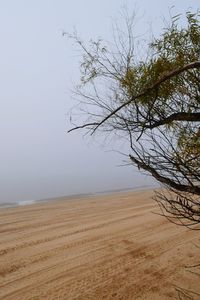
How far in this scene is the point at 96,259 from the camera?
30.9 ft

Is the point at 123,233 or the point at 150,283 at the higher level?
the point at 123,233

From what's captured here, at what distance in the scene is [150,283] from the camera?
7.71 meters

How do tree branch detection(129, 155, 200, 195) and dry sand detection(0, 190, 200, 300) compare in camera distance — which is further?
dry sand detection(0, 190, 200, 300)

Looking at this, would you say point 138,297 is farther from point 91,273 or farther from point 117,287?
point 91,273

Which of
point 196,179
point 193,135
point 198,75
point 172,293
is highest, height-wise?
point 198,75

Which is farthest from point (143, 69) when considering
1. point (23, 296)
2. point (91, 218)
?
point (91, 218)

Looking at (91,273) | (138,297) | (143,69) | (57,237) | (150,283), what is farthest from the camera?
(57,237)

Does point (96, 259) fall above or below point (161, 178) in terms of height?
below

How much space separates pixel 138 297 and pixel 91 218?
927cm

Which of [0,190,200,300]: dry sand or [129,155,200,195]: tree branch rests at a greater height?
[129,155,200,195]: tree branch

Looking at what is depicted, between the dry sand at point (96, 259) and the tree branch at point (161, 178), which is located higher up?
the tree branch at point (161, 178)

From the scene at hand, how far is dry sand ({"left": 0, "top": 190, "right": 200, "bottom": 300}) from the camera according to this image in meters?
7.43

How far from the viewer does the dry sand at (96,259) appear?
743 cm

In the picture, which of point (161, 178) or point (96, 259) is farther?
point (96, 259)
